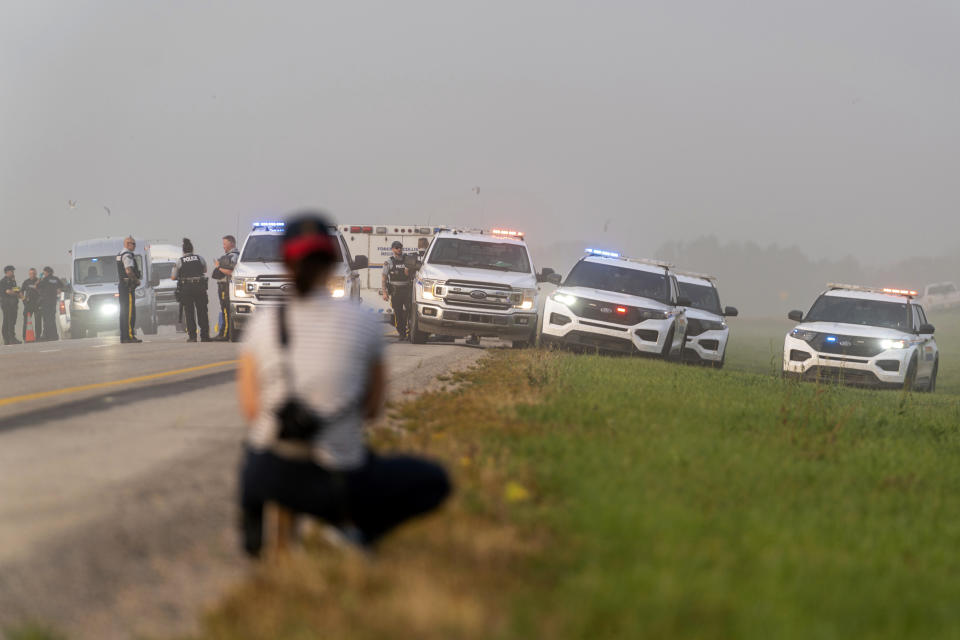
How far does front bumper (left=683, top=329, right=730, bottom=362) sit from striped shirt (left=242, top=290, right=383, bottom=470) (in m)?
21.0

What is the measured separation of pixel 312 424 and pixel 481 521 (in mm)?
1514

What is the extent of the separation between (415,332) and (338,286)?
7.11 ft

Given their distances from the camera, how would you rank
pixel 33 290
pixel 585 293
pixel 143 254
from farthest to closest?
pixel 33 290
pixel 143 254
pixel 585 293

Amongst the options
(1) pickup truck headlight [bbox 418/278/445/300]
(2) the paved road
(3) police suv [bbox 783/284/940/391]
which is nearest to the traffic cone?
(1) pickup truck headlight [bbox 418/278/445/300]

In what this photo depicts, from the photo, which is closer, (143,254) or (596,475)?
(596,475)

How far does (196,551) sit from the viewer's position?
18.0 ft

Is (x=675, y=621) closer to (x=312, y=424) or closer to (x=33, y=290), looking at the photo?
(x=312, y=424)

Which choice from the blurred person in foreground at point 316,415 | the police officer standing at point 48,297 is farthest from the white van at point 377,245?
the blurred person in foreground at point 316,415

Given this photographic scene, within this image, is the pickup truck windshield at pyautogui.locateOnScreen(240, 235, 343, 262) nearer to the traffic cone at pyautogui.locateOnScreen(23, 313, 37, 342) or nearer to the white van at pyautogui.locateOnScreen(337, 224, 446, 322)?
the white van at pyautogui.locateOnScreen(337, 224, 446, 322)

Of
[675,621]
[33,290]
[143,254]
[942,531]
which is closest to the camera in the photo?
[675,621]

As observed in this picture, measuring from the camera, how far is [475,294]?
2094cm

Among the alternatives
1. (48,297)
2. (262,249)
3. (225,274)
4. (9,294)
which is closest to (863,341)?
(262,249)

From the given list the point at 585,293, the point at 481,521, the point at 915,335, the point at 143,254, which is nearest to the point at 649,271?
the point at 585,293

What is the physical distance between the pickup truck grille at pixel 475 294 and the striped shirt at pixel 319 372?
53.6ft
